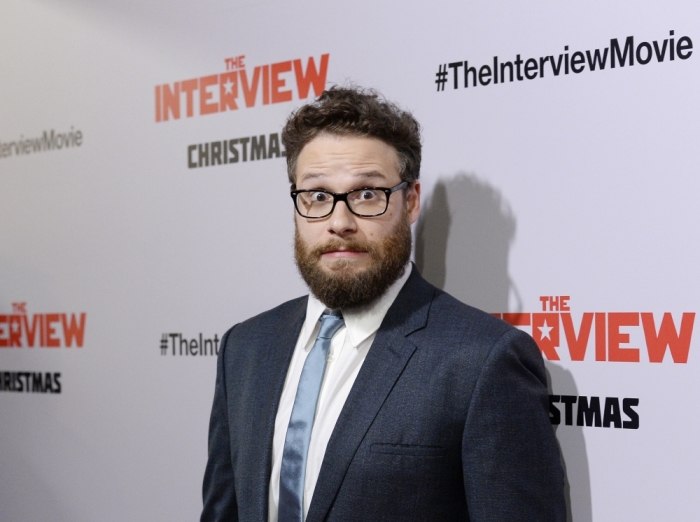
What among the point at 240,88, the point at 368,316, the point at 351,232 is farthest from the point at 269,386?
the point at 240,88

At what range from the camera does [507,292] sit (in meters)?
2.00

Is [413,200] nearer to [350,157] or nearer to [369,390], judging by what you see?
[350,157]

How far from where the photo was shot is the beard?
176 centimetres

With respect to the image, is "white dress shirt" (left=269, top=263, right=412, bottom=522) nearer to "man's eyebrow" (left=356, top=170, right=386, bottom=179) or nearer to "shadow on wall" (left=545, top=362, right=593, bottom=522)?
"man's eyebrow" (left=356, top=170, right=386, bottom=179)

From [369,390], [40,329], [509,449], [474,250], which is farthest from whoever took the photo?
[40,329]

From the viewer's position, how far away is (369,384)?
1.69m

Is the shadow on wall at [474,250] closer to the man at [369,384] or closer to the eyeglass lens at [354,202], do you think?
the man at [369,384]

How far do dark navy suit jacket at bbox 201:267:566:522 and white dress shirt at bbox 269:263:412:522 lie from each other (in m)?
0.03

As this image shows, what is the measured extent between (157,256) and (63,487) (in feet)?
2.85

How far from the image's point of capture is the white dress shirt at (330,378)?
1.72 m

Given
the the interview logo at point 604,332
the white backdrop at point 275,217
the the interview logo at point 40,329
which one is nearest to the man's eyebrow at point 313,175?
the white backdrop at point 275,217

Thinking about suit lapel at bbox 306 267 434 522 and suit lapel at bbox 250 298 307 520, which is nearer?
suit lapel at bbox 306 267 434 522

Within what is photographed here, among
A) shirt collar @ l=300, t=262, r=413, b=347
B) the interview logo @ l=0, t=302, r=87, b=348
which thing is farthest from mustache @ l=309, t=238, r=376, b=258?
the interview logo @ l=0, t=302, r=87, b=348

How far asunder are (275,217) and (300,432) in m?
0.82
